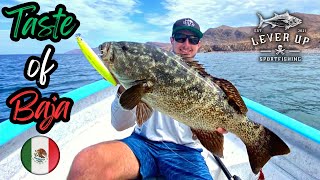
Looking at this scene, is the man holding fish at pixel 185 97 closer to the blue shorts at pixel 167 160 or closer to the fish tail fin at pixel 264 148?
the fish tail fin at pixel 264 148

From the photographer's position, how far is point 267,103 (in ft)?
71.1

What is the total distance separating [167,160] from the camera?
3574 millimetres

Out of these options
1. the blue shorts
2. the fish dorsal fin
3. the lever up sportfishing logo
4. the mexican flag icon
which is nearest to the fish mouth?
the fish dorsal fin

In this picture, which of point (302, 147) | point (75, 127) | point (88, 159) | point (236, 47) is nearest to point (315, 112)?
point (302, 147)

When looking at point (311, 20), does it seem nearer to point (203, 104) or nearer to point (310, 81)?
point (310, 81)

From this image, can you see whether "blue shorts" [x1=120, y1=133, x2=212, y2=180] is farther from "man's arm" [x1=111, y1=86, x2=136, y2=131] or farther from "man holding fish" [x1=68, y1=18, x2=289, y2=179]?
"man holding fish" [x1=68, y1=18, x2=289, y2=179]

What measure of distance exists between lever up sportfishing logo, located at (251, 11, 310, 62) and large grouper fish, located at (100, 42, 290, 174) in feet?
114

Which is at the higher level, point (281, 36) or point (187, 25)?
point (187, 25)

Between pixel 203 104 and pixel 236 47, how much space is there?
8627 cm

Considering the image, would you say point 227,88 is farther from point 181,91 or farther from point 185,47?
point 185,47

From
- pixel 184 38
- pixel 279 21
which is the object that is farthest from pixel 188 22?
pixel 279 21

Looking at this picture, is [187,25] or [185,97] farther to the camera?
[187,25]

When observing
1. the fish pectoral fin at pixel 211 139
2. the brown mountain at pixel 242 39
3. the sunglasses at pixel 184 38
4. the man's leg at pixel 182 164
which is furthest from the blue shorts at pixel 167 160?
the brown mountain at pixel 242 39

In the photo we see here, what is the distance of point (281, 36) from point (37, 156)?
196 feet
